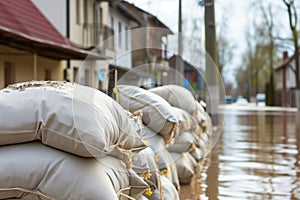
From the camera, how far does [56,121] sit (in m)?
2.50

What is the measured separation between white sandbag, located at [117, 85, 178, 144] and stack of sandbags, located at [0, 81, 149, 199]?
73.6 inches

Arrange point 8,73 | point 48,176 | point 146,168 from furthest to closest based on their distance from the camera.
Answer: point 8,73 → point 146,168 → point 48,176

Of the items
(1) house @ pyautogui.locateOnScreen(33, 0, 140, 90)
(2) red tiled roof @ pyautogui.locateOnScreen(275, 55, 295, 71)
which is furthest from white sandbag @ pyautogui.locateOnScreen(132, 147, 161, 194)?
(2) red tiled roof @ pyautogui.locateOnScreen(275, 55, 295, 71)

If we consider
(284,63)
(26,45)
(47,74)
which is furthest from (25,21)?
(284,63)

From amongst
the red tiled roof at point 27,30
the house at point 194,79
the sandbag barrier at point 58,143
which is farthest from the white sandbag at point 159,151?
the red tiled roof at point 27,30

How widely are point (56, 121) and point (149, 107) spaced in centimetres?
216

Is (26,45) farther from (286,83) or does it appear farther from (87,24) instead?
(286,83)

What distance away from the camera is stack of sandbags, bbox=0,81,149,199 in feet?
8.04

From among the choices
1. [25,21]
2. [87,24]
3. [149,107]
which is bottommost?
[149,107]

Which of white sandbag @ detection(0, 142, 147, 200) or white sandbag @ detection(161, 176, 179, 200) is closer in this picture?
white sandbag @ detection(0, 142, 147, 200)

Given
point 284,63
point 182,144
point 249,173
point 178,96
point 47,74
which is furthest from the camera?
point 284,63

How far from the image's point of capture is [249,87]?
7781 cm

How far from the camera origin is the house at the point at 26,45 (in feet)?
36.5

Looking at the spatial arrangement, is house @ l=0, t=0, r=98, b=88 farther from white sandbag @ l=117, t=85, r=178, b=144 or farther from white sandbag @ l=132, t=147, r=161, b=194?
white sandbag @ l=132, t=147, r=161, b=194
